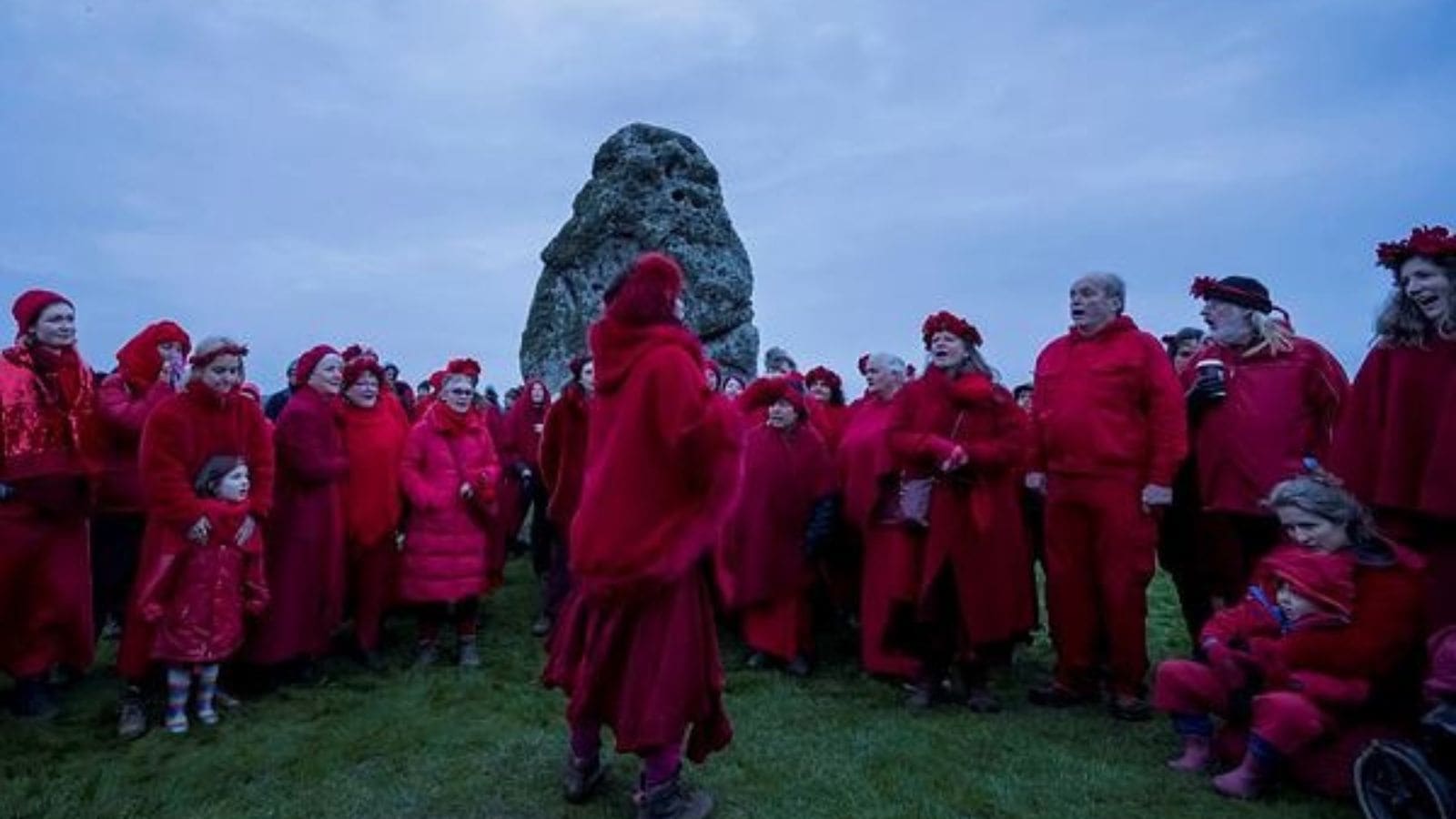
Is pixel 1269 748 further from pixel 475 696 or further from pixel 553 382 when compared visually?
pixel 553 382

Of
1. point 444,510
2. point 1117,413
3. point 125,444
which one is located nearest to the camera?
point 1117,413

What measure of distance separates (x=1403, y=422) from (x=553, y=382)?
1172 cm

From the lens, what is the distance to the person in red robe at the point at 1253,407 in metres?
5.05

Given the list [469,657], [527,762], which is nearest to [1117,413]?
[527,762]

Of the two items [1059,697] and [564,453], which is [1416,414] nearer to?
[1059,697]

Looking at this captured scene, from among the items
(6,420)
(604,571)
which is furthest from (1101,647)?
(6,420)

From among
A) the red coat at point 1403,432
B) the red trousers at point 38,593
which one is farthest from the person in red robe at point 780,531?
the red trousers at point 38,593

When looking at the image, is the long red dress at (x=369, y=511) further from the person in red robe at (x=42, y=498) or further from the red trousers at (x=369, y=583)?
the person in red robe at (x=42, y=498)

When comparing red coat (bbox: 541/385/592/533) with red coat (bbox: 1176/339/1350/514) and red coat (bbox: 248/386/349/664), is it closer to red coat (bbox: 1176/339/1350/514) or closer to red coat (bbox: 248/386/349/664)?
red coat (bbox: 248/386/349/664)

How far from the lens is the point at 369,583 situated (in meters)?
6.46

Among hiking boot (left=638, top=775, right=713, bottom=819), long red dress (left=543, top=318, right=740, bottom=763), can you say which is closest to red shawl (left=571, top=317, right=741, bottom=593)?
long red dress (left=543, top=318, right=740, bottom=763)

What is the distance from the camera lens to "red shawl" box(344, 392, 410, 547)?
639 cm

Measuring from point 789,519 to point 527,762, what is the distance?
97.7 inches

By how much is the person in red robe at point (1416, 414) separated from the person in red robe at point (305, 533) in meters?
5.32
